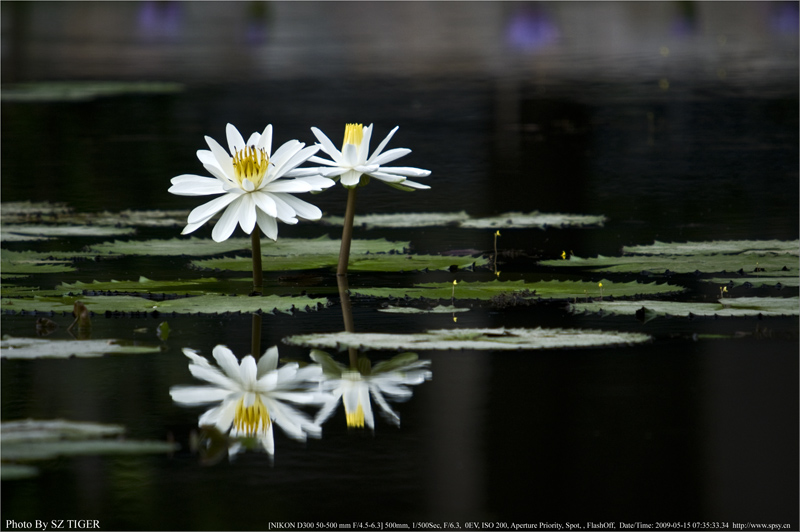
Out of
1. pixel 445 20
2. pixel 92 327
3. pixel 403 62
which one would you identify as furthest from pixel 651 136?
pixel 445 20

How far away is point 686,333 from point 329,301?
1.36 meters

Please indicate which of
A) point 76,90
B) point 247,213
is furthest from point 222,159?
point 76,90

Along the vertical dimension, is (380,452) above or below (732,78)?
below

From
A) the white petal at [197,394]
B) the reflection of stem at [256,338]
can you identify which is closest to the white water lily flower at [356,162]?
the reflection of stem at [256,338]

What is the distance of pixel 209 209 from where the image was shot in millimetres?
4719

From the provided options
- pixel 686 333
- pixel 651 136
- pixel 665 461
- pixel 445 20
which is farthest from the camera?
pixel 445 20

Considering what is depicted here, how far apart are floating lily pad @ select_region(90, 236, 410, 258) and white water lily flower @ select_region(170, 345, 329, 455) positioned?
1948 mm

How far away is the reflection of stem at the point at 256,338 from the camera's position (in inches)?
152

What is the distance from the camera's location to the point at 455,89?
53.7ft

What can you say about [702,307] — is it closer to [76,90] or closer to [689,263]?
[689,263]

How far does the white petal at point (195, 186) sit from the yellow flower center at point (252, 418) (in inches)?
66.2

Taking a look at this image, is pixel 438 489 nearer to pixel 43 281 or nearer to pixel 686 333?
pixel 686 333

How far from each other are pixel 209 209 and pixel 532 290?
128 centimetres

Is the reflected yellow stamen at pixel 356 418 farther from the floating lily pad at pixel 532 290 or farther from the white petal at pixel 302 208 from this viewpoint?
the white petal at pixel 302 208
